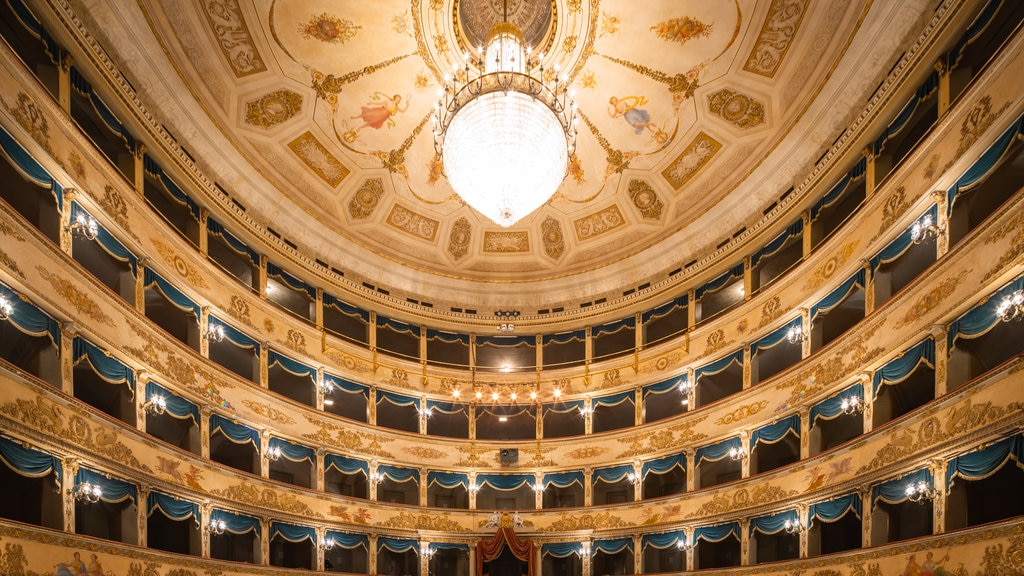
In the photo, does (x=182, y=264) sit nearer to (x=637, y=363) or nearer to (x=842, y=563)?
(x=637, y=363)

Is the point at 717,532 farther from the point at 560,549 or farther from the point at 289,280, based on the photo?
the point at 289,280

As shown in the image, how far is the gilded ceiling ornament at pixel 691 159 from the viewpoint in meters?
18.5

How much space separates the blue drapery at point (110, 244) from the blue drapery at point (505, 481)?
→ 39.4ft

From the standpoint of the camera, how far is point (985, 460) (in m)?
10.2

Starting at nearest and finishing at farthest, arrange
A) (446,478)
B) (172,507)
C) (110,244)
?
1. (110,244)
2. (172,507)
3. (446,478)

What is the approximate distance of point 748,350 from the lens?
17906mm

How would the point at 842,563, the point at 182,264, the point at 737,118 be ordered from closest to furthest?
1. the point at 842,563
2. the point at 182,264
3. the point at 737,118

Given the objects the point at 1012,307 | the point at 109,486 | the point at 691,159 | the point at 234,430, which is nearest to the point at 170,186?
the point at 234,430

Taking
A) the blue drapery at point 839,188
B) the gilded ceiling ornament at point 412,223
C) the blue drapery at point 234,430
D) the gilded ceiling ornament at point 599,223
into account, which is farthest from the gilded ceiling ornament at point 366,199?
the blue drapery at point 839,188

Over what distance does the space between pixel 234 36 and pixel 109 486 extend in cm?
993

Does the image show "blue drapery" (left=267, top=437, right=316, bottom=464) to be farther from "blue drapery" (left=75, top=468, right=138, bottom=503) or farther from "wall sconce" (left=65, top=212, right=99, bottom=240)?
"wall sconce" (left=65, top=212, right=99, bottom=240)

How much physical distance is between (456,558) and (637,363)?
817 centimetres

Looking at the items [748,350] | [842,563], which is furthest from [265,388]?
[842,563]

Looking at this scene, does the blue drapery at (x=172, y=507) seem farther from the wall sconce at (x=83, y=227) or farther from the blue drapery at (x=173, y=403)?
the wall sconce at (x=83, y=227)
